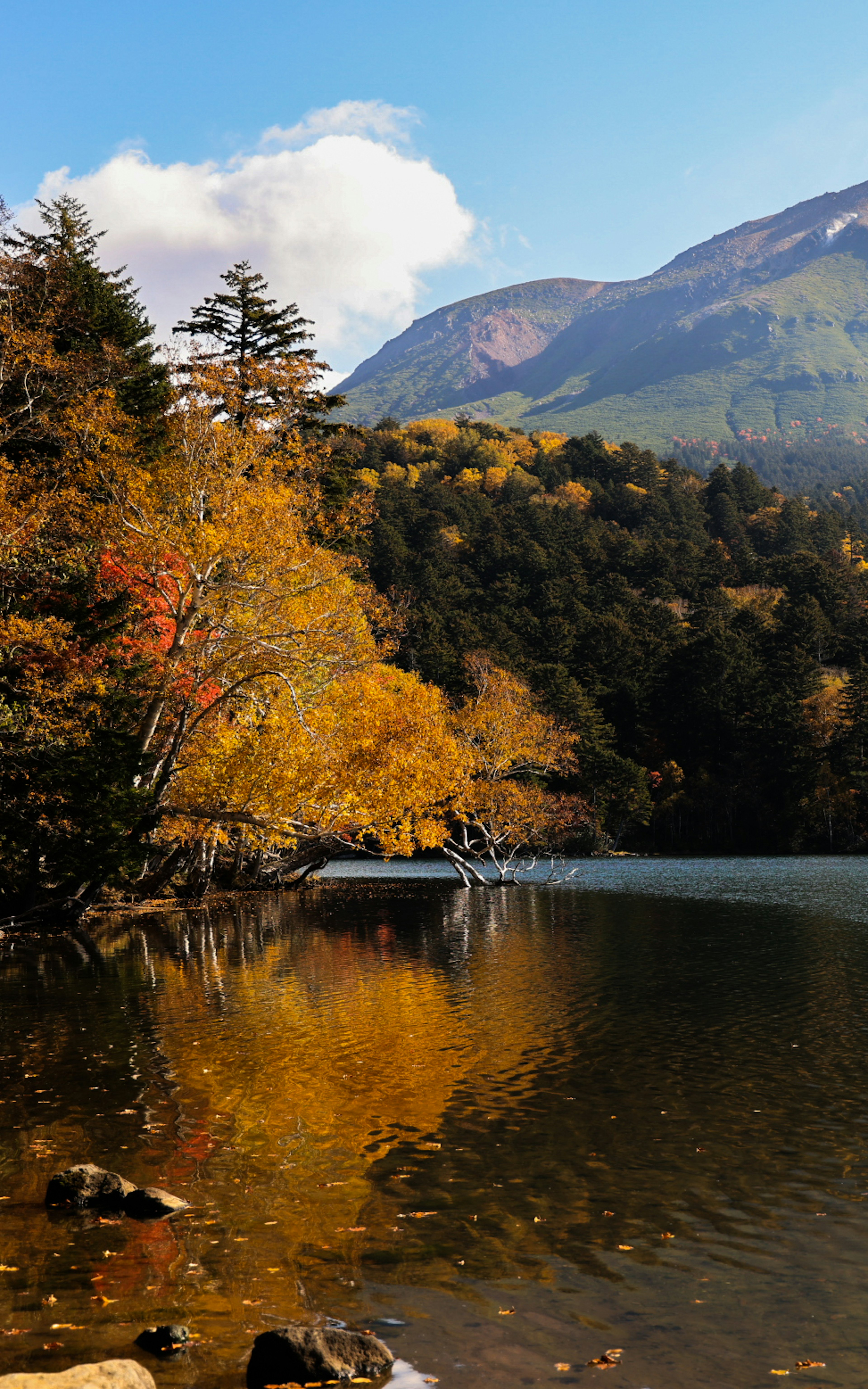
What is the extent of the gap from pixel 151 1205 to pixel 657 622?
101m

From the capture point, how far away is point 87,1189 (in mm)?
8625

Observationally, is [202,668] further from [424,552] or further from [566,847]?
[424,552]

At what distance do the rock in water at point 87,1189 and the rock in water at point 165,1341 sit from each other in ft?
8.00

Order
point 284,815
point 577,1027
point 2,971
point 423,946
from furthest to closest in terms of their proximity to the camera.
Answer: point 284,815
point 423,946
point 2,971
point 577,1027

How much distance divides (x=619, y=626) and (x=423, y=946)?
77.4m

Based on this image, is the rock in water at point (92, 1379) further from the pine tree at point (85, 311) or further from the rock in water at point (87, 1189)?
the pine tree at point (85, 311)

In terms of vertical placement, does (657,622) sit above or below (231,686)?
above

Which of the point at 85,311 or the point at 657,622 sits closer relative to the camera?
the point at 85,311

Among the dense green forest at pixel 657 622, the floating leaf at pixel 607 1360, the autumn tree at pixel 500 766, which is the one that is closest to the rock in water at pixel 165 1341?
the floating leaf at pixel 607 1360

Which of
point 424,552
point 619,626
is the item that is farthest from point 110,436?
point 424,552

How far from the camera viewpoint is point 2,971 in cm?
2359

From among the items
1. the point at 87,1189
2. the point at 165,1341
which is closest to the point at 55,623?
→ the point at 87,1189

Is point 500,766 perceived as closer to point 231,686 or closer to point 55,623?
point 231,686

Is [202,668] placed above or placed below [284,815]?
above
